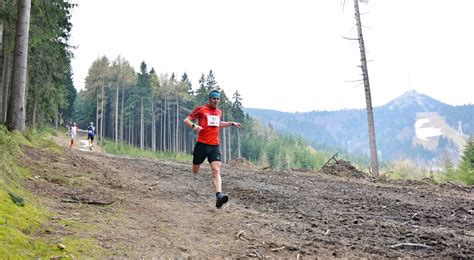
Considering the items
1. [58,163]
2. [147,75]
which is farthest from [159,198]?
[147,75]

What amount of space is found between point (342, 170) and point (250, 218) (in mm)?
10651

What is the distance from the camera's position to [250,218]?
19.9 ft

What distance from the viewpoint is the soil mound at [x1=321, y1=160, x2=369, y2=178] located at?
15.4 m

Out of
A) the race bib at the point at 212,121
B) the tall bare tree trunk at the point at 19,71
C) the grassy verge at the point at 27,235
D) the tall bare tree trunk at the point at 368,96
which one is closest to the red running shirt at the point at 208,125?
the race bib at the point at 212,121

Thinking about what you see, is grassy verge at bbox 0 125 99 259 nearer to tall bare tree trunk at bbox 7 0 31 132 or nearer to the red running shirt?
the red running shirt

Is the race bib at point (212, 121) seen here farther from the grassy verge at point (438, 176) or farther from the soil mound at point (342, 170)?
the grassy verge at point (438, 176)

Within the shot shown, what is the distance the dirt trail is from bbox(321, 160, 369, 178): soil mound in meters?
5.72

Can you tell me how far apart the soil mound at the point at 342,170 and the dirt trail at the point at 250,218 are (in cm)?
572

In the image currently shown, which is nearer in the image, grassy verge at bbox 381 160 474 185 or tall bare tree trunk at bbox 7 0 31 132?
tall bare tree trunk at bbox 7 0 31 132

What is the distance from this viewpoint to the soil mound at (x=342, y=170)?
15.4 meters

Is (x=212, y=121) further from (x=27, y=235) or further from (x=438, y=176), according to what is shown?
(x=438, y=176)

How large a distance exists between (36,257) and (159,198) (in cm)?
413

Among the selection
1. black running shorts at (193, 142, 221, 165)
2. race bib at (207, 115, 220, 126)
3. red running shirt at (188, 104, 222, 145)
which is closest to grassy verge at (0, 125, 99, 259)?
black running shorts at (193, 142, 221, 165)

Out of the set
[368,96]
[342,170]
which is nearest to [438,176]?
[368,96]
